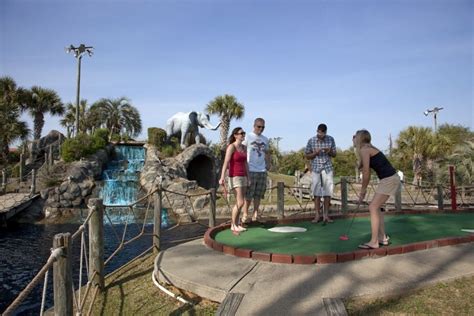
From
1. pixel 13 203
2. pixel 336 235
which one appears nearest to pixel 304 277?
pixel 336 235

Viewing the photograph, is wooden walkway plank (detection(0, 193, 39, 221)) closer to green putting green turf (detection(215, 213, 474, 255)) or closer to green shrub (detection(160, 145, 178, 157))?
green shrub (detection(160, 145, 178, 157))

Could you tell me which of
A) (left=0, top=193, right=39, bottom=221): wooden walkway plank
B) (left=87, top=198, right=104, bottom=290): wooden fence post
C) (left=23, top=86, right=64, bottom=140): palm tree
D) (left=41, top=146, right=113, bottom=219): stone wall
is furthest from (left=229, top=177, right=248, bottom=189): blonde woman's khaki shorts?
(left=23, top=86, right=64, bottom=140): palm tree

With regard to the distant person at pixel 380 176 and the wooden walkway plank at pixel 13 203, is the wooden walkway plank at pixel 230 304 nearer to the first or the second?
the distant person at pixel 380 176

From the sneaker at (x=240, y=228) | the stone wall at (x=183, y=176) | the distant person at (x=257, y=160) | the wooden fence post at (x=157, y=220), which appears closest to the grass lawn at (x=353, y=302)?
the wooden fence post at (x=157, y=220)

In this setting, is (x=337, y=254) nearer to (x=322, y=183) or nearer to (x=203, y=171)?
(x=322, y=183)

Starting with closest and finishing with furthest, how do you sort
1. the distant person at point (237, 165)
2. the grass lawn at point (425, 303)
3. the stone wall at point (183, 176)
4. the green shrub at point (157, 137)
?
1. the grass lawn at point (425, 303)
2. the distant person at point (237, 165)
3. the stone wall at point (183, 176)
4. the green shrub at point (157, 137)

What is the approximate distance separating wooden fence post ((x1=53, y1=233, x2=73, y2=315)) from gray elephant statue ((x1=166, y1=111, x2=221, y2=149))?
21.8 meters

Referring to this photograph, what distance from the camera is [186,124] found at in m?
25.0

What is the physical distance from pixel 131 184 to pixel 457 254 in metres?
19.8

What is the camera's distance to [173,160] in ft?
76.7

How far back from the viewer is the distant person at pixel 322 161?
6.00 metres

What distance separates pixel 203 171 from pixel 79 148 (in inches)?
357

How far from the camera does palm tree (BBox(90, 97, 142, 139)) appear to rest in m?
40.6

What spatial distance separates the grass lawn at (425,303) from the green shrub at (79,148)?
22.8 m
